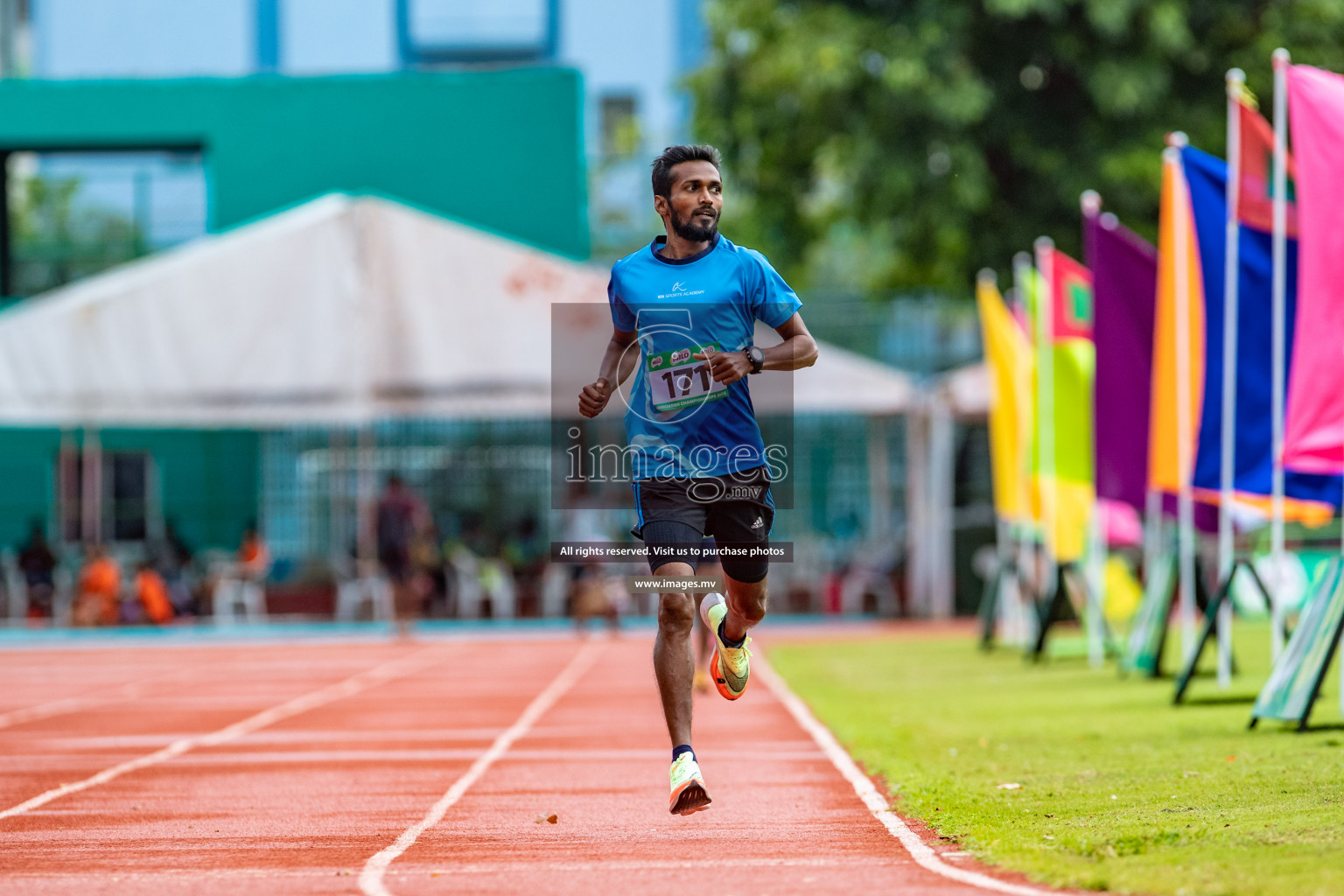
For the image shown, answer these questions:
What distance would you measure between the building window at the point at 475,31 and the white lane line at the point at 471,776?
24.9 metres

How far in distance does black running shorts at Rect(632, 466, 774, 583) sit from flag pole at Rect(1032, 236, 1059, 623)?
9530 millimetres

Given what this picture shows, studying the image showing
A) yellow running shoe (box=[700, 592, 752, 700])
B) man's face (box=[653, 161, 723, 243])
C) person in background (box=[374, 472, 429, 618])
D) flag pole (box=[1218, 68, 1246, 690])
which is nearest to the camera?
man's face (box=[653, 161, 723, 243])

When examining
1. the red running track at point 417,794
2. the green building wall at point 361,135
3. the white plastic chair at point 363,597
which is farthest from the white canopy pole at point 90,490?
the red running track at point 417,794

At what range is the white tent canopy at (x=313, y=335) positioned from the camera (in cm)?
2106

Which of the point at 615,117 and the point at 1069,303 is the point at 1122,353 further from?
the point at 615,117

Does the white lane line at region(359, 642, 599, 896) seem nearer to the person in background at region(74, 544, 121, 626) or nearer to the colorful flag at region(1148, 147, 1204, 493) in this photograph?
the colorful flag at region(1148, 147, 1204, 493)

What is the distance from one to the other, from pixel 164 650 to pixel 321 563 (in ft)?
15.1

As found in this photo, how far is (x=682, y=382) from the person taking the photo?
6.81 meters

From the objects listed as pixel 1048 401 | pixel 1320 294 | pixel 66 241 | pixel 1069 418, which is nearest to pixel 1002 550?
pixel 1048 401

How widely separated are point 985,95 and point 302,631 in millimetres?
10922

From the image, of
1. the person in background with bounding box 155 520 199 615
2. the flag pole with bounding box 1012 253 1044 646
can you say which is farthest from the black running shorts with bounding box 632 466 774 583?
the person in background with bounding box 155 520 199 615

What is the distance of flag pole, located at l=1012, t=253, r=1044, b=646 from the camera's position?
16.9m

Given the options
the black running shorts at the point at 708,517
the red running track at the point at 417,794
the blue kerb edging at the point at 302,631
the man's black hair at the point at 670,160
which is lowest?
the blue kerb edging at the point at 302,631

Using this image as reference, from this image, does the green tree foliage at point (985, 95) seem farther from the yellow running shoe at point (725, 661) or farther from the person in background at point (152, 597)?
the yellow running shoe at point (725, 661)
